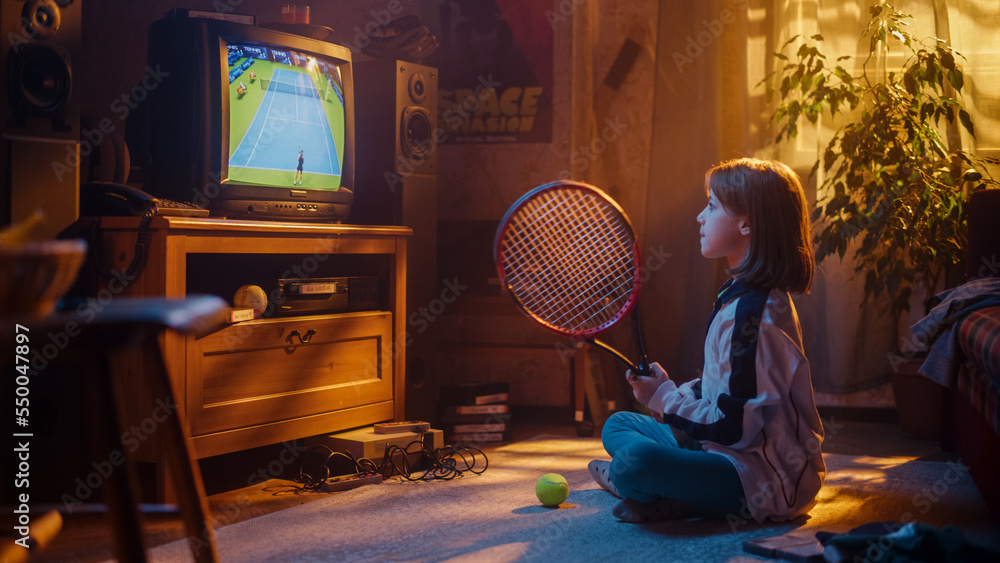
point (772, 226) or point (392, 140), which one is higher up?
point (392, 140)

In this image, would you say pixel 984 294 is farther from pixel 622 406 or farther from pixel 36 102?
Result: pixel 36 102

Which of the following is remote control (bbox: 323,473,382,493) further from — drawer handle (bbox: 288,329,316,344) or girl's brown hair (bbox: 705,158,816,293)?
girl's brown hair (bbox: 705,158,816,293)

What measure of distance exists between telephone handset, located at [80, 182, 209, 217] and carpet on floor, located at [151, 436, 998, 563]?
2.64 feet

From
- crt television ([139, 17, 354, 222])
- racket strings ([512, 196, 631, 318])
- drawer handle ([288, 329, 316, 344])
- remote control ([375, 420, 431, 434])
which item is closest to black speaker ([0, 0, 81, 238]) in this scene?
crt television ([139, 17, 354, 222])

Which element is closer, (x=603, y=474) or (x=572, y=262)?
(x=603, y=474)

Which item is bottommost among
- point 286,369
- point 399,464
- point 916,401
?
point 399,464

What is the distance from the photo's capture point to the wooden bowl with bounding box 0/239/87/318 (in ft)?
2.68

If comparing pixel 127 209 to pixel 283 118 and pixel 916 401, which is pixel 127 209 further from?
Result: pixel 916 401

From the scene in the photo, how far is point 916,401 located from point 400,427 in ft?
6.11

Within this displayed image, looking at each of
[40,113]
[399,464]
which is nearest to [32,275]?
[40,113]
